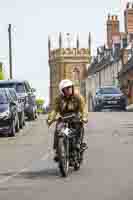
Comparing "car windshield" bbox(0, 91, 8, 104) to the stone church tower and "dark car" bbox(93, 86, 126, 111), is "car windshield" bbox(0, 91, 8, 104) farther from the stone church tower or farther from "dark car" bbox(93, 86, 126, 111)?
the stone church tower

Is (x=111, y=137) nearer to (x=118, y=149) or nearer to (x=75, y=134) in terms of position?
(x=118, y=149)

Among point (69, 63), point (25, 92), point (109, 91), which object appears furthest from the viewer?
point (69, 63)

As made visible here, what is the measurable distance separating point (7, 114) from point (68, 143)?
37.6 ft

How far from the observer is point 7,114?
2525cm

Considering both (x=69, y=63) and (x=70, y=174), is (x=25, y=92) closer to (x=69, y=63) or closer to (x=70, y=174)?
(x=70, y=174)

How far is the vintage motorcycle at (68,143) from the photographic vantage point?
13.5m

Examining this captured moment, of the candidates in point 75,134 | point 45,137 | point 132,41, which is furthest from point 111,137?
point 132,41

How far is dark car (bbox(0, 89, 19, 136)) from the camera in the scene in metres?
25.2

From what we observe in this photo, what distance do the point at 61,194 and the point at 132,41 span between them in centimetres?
7906

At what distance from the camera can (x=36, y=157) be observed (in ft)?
59.3

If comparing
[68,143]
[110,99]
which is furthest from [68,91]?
[110,99]

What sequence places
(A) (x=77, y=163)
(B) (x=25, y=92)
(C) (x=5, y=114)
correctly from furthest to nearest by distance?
(B) (x=25, y=92) < (C) (x=5, y=114) < (A) (x=77, y=163)

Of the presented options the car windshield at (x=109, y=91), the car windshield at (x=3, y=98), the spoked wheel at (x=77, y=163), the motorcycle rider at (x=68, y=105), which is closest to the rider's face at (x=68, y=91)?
the motorcycle rider at (x=68, y=105)

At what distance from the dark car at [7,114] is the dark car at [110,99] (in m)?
21.0
